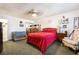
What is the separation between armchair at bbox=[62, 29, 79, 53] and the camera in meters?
1.97

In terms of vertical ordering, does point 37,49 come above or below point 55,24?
below

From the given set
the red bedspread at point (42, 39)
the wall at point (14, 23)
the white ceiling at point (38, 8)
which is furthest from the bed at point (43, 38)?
the white ceiling at point (38, 8)

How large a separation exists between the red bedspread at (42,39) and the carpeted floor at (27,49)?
0.23 feet

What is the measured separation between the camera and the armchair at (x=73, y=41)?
1966mm

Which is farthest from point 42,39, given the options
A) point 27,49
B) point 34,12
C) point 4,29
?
point 4,29

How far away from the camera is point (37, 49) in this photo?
6.68ft

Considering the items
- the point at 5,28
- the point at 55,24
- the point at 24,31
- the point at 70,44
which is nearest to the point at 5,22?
the point at 5,28

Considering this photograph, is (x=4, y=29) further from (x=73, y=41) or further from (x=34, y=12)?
(x=73, y=41)

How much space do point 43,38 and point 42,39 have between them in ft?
0.08

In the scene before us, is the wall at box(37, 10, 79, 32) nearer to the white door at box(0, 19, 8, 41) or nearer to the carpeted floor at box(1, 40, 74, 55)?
the carpeted floor at box(1, 40, 74, 55)

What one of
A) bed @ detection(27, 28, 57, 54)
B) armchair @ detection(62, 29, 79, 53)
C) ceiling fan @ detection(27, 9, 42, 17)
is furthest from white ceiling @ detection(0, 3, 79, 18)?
armchair @ detection(62, 29, 79, 53)

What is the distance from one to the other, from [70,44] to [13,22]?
104 cm

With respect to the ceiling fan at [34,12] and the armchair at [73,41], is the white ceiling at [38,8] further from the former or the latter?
the armchair at [73,41]
